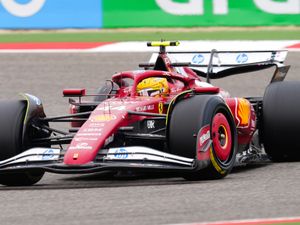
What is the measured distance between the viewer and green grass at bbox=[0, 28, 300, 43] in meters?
20.1

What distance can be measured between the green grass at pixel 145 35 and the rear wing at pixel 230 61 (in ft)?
27.3

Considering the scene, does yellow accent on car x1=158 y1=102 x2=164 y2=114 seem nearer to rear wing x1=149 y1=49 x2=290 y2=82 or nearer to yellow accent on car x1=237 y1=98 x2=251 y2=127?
yellow accent on car x1=237 y1=98 x2=251 y2=127

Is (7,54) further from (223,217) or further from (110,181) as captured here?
(223,217)

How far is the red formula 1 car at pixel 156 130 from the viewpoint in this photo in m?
8.62

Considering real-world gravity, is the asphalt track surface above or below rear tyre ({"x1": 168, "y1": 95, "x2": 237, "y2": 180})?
below

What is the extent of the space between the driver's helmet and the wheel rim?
830 mm

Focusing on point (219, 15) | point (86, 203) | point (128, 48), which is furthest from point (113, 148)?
point (219, 15)

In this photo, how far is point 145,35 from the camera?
2106 centimetres

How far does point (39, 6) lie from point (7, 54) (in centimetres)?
209

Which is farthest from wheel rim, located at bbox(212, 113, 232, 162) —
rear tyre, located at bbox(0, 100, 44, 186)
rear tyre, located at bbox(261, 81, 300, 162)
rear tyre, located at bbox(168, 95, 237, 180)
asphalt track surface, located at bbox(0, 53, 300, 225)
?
rear tyre, located at bbox(0, 100, 44, 186)

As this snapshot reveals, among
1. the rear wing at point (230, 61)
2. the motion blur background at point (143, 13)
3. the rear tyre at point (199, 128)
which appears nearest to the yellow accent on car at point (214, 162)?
the rear tyre at point (199, 128)

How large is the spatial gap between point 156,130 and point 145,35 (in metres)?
11.9

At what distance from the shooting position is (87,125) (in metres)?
8.88

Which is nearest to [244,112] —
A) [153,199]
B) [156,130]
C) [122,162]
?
[156,130]
